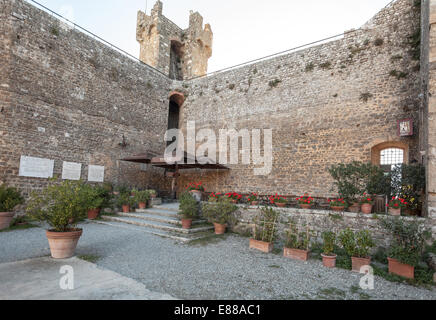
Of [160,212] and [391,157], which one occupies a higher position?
[391,157]

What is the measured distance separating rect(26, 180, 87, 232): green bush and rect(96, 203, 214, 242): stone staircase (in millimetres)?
2388

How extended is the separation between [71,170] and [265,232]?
7883 millimetres

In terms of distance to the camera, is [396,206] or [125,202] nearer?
[396,206]

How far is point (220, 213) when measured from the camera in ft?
23.7

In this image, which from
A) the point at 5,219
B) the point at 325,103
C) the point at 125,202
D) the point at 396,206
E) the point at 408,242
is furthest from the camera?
the point at 325,103

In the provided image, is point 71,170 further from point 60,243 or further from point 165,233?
point 60,243

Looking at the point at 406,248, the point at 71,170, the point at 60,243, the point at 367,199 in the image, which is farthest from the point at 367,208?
the point at 71,170

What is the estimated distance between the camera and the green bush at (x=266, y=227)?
585 centimetres

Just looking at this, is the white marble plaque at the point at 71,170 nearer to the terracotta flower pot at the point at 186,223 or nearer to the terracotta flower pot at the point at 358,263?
the terracotta flower pot at the point at 186,223

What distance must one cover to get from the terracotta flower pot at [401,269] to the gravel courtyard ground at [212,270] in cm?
34

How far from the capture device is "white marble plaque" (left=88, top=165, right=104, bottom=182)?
10.5 metres

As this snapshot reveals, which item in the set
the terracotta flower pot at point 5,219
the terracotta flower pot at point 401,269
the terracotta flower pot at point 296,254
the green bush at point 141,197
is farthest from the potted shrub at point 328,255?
the terracotta flower pot at point 5,219

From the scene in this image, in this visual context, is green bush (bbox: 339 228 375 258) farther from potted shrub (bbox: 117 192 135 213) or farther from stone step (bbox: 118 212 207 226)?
potted shrub (bbox: 117 192 135 213)
